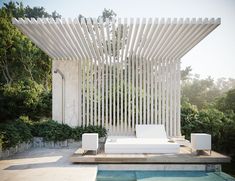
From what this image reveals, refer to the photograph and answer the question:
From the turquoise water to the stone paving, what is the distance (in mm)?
387

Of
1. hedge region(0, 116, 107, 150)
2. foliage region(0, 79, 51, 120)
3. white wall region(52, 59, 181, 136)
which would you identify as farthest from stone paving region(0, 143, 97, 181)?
foliage region(0, 79, 51, 120)

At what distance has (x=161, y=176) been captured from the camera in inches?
245

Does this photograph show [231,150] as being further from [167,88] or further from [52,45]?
[52,45]

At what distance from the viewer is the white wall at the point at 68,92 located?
10560 mm

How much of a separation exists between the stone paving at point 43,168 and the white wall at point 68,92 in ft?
7.94

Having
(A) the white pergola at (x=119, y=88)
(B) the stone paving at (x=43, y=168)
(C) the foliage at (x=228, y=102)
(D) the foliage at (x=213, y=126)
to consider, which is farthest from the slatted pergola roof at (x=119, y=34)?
(C) the foliage at (x=228, y=102)

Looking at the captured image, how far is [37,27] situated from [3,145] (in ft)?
10.7

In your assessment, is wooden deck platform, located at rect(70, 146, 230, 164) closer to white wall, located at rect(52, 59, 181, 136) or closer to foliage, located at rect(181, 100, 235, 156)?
white wall, located at rect(52, 59, 181, 136)

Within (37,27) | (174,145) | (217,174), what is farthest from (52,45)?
(217,174)

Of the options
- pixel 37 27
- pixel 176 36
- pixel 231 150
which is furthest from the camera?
pixel 231 150

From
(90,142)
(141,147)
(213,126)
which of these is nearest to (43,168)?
(90,142)

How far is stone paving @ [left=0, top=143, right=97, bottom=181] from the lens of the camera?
17.8 feet

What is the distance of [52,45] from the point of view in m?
8.84

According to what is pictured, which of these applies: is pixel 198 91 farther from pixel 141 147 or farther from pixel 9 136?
pixel 9 136
